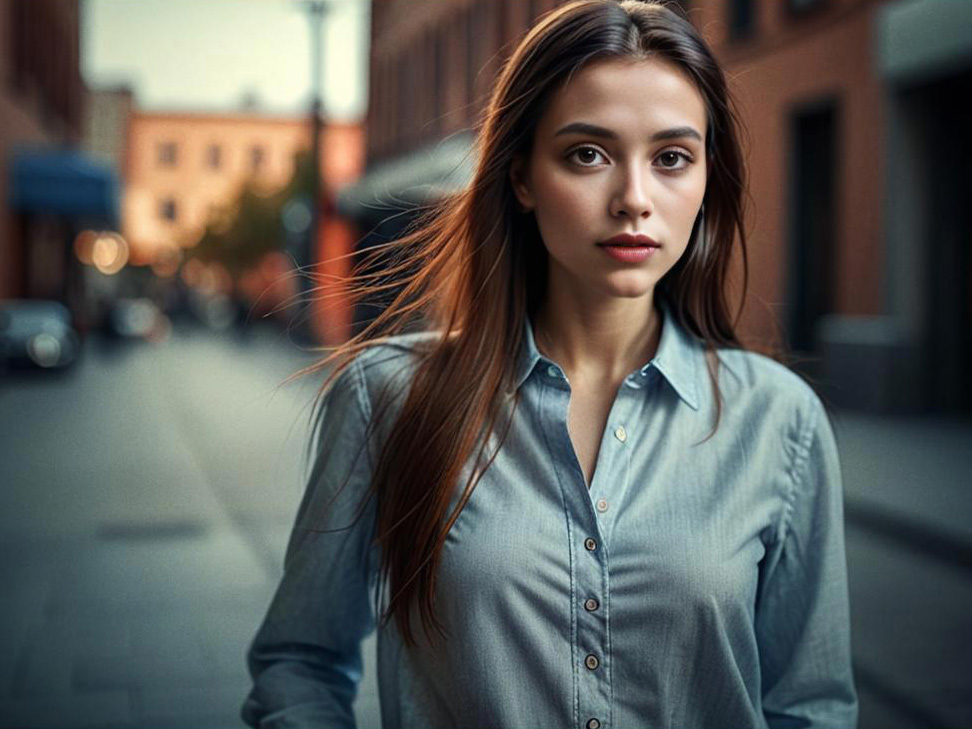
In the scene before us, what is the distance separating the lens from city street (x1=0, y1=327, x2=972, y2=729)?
17.0ft

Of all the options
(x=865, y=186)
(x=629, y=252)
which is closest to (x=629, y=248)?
(x=629, y=252)

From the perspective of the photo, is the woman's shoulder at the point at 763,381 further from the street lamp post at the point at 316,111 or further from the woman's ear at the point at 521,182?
the street lamp post at the point at 316,111

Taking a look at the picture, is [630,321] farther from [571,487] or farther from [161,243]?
[161,243]

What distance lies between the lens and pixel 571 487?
194 centimetres

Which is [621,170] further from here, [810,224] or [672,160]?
[810,224]

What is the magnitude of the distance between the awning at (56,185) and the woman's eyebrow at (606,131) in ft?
105

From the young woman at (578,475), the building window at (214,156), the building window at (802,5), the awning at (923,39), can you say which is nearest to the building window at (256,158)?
the building window at (214,156)

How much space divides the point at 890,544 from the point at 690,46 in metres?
6.71

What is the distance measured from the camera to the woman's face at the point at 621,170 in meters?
1.88

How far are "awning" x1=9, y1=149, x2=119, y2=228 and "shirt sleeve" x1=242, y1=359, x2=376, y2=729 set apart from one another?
105 feet

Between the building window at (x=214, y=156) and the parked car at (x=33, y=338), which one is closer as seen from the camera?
the parked car at (x=33, y=338)

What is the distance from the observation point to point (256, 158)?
3814 inches

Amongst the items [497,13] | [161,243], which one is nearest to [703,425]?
[497,13]

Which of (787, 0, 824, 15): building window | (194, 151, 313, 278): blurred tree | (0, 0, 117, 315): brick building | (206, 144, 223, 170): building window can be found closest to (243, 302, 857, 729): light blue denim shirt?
(787, 0, 824, 15): building window
